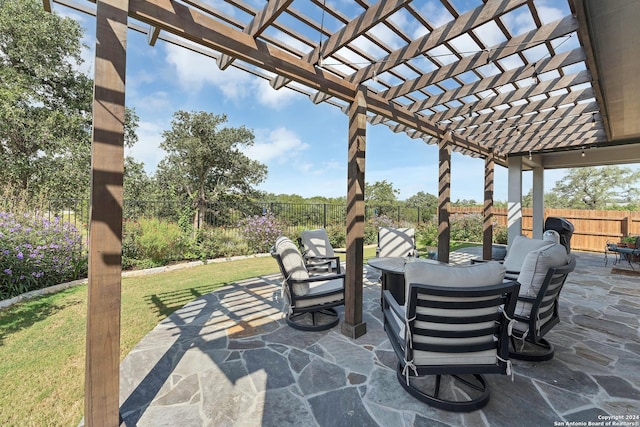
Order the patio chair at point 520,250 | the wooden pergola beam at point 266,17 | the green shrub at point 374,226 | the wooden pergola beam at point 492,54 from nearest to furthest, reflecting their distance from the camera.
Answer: the wooden pergola beam at point 266,17, the wooden pergola beam at point 492,54, the patio chair at point 520,250, the green shrub at point 374,226

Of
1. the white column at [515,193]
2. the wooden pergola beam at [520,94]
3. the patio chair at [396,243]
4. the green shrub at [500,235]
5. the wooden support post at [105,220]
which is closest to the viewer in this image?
the wooden support post at [105,220]

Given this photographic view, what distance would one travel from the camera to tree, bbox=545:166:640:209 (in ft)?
65.9

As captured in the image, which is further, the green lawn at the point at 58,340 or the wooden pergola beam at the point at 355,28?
the wooden pergola beam at the point at 355,28

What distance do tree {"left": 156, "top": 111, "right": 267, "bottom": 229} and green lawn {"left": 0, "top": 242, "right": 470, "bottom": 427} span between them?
9.75 metres

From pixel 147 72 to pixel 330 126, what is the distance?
839 centimetres

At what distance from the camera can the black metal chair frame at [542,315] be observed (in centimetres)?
226

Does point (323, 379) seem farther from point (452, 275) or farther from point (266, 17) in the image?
point (266, 17)

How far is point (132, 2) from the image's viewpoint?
1770mm

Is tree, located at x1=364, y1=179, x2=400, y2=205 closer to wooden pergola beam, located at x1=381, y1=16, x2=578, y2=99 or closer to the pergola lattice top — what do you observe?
the pergola lattice top

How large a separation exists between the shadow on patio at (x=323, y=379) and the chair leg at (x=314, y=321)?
0.25ft

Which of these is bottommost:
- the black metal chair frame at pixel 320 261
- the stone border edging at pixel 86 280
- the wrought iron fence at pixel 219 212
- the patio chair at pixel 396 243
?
the stone border edging at pixel 86 280

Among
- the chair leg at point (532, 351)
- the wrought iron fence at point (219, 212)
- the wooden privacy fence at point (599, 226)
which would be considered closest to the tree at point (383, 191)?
the wrought iron fence at point (219, 212)

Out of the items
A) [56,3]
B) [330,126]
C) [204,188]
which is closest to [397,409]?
[56,3]

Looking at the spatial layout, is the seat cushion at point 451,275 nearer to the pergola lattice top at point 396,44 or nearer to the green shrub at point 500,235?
the pergola lattice top at point 396,44
